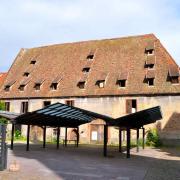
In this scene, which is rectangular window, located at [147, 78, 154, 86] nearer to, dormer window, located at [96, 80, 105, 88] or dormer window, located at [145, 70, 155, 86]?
dormer window, located at [145, 70, 155, 86]

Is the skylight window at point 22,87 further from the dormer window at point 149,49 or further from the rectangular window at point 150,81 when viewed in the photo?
the rectangular window at point 150,81

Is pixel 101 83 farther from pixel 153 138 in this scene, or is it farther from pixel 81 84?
pixel 153 138

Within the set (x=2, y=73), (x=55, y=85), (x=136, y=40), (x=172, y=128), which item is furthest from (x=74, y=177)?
(x=2, y=73)

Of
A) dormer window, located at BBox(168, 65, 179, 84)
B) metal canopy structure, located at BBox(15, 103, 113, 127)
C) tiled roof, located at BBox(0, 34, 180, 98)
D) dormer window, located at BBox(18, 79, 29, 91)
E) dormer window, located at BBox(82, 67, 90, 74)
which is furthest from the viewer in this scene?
dormer window, located at BBox(18, 79, 29, 91)

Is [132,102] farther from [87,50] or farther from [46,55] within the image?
[46,55]

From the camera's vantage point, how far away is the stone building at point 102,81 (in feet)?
117

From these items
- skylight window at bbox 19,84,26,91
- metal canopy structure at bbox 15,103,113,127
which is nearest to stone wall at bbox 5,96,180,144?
skylight window at bbox 19,84,26,91

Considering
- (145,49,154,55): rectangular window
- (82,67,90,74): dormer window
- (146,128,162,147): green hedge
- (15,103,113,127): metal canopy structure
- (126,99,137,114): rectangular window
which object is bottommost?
(146,128,162,147): green hedge

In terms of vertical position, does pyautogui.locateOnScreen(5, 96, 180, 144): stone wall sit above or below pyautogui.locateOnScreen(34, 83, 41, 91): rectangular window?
below

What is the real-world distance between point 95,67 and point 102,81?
3288 mm

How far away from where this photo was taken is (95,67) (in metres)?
41.5

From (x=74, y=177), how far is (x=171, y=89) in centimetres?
2434

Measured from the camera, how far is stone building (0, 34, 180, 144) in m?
35.5

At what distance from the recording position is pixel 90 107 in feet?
126
